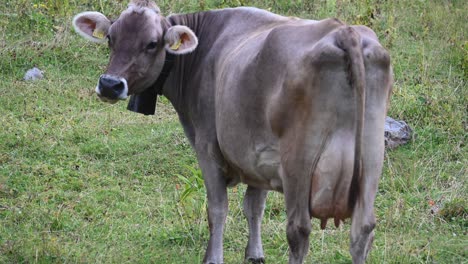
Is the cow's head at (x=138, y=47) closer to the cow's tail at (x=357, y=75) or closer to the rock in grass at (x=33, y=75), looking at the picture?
the cow's tail at (x=357, y=75)

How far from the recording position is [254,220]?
6.88 meters

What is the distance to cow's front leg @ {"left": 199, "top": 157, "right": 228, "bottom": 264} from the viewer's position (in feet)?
21.5

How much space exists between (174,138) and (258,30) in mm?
2824

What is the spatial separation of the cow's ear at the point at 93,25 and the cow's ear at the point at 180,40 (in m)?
0.53

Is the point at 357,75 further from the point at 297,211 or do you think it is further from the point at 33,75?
the point at 33,75

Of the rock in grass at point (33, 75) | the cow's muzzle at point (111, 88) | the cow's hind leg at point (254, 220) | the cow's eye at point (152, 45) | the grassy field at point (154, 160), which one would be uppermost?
the cow's eye at point (152, 45)

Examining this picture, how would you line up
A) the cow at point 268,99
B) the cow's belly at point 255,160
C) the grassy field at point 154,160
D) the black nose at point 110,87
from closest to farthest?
1. the cow at point 268,99
2. the cow's belly at point 255,160
3. the black nose at point 110,87
4. the grassy field at point 154,160

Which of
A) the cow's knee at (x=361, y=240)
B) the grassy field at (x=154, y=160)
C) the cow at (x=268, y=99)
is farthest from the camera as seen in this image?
the grassy field at (x=154, y=160)

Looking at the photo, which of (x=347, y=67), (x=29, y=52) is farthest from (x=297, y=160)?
(x=29, y=52)

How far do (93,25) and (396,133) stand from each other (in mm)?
3278

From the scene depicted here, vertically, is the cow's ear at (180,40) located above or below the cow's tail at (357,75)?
below

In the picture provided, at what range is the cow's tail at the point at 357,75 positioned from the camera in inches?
196

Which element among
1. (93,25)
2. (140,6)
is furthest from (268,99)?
(93,25)

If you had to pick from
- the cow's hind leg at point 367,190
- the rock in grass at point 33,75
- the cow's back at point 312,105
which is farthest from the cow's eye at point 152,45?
the rock in grass at point 33,75
